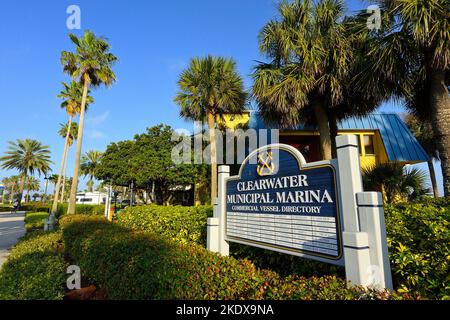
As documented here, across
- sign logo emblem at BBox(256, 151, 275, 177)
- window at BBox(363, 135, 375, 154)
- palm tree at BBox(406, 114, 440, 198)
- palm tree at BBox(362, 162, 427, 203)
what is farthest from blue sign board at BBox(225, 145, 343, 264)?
palm tree at BBox(406, 114, 440, 198)

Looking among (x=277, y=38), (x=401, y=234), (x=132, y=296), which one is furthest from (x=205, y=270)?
(x=277, y=38)

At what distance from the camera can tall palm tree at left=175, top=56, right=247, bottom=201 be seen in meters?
13.3

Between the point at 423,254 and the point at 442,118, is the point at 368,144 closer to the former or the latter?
the point at 442,118

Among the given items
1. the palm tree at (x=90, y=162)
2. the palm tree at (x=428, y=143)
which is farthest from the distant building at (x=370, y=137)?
the palm tree at (x=90, y=162)

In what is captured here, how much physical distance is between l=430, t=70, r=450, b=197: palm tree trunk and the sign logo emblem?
204 inches

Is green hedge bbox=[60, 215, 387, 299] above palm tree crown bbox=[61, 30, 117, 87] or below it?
below

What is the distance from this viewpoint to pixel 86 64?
59.1 feet

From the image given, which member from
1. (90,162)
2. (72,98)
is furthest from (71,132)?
(90,162)

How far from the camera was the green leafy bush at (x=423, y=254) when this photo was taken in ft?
8.23

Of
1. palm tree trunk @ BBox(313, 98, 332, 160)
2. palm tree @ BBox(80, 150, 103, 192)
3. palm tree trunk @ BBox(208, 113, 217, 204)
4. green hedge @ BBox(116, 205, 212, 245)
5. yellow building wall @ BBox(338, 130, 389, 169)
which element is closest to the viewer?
green hedge @ BBox(116, 205, 212, 245)

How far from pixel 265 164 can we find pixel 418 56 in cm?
631

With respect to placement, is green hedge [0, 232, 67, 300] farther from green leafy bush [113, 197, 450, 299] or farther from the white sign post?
green leafy bush [113, 197, 450, 299]

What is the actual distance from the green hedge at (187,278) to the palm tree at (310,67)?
769 cm
